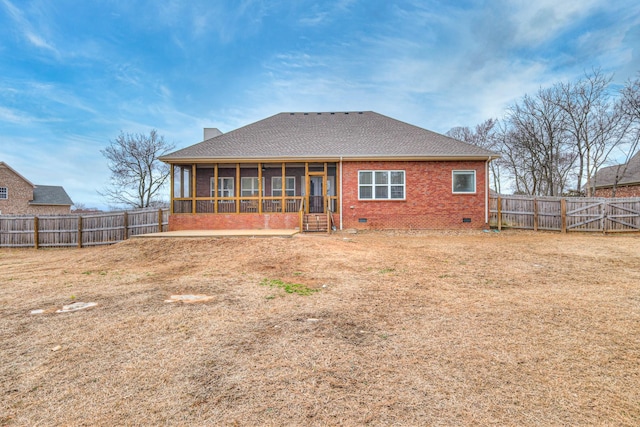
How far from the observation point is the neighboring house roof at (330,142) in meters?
14.2

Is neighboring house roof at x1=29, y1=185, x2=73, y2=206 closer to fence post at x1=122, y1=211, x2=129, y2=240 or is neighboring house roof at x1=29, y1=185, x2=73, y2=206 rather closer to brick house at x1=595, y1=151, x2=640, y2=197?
fence post at x1=122, y1=211, x2=129, y2=240

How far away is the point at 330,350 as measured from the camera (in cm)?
303

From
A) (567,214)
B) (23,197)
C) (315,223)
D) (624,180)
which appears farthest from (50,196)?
(624,180)

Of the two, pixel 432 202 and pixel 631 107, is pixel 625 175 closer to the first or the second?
pixel 631 107

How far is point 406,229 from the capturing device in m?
14.3

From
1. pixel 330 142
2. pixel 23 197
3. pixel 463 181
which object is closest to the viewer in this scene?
pixel 463 181

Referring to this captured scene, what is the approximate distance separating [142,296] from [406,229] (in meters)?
11.6

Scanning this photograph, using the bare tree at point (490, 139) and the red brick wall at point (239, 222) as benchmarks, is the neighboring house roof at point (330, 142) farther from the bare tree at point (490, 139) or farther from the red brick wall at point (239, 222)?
the bare tree at point (490, 139)

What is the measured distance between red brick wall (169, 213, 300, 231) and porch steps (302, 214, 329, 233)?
0.43 m

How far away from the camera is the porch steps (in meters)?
13.8

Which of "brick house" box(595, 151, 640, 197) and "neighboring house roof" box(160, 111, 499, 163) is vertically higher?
"neighboring house roof" box(160, 111, 499, 163)

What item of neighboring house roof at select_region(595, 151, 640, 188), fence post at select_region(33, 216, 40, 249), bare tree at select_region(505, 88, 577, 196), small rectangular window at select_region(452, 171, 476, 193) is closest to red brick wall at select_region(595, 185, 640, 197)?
neighboring house roof at select_region(595, 151, 640, 188)

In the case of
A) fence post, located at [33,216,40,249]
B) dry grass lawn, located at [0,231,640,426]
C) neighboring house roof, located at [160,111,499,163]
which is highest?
neighboring house roof, located at [160,111,499,163]

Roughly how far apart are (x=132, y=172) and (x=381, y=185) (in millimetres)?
21540
